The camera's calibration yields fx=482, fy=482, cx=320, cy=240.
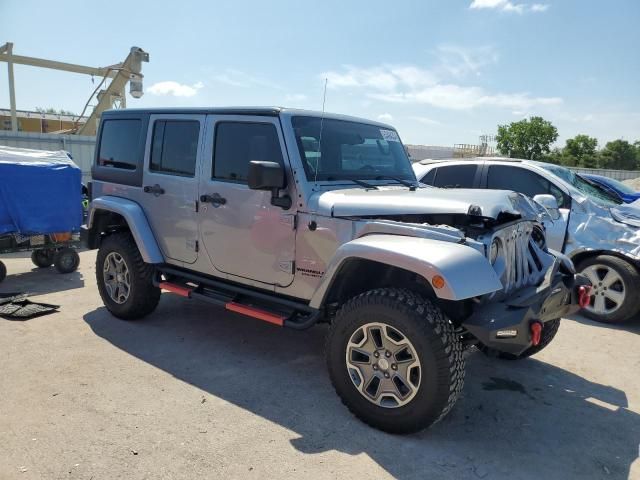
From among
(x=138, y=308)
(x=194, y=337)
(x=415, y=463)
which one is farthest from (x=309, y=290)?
(x=138, y=308)

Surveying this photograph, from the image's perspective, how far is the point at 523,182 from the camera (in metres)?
6.29

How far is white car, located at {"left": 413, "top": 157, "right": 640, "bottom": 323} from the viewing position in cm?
528

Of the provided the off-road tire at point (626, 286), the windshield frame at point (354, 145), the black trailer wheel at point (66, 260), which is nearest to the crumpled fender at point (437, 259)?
the windshield frame at point (354, 145)

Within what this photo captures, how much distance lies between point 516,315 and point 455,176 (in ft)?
14.0

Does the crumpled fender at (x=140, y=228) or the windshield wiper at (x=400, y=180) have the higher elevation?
the windshield wiper at (x=400, y=180)

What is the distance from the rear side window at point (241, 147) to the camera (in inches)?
152

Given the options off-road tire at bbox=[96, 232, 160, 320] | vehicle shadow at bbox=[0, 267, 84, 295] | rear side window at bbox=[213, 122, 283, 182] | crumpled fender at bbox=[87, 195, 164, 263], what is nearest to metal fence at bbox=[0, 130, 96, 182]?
vehicle shadow at bbox=[0, 267, 84, 295]

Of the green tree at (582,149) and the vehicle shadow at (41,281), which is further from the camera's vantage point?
the green tree at (582,149)

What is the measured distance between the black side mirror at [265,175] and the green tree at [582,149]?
57981 mm

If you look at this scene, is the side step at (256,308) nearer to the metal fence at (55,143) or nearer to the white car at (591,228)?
the white car at (591,228)

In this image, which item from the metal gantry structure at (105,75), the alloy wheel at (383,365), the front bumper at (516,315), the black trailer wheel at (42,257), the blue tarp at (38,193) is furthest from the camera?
the metal gantry structure at (105,75)

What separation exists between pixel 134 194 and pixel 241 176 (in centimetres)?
154

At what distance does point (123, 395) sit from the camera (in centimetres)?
354

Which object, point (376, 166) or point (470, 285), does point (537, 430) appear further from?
point (376, 166)
